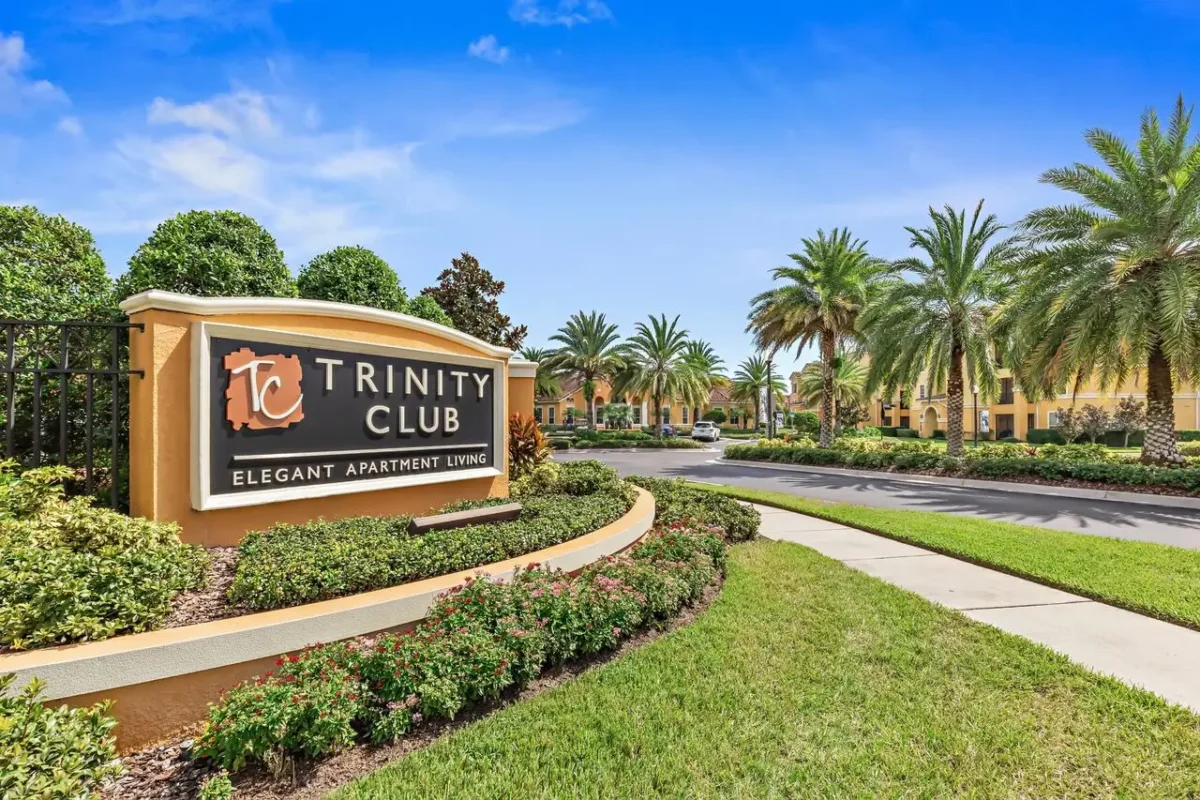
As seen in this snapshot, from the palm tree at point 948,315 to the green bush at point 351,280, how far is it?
1689cm

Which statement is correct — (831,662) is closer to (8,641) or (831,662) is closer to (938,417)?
(8,641)

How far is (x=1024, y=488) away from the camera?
1471cm

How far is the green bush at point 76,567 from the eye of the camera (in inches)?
133

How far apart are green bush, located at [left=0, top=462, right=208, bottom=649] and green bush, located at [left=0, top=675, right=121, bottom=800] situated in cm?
54

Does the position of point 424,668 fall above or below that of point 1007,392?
below

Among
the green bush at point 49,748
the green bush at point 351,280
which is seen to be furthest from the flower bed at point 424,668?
the green bush at point 351,280

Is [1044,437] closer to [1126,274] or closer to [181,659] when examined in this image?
[1126,274]

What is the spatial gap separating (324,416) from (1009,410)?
50590 millimetres

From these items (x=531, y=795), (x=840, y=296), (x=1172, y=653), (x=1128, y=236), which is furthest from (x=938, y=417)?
(x=531, y=795)

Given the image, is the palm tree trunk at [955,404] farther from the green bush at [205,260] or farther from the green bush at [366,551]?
the green bush at [205,260]

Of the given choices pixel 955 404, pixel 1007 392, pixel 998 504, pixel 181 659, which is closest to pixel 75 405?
pixel 181 659

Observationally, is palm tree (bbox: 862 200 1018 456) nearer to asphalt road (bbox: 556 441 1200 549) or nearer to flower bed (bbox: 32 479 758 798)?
asphalt road (bbox: 556 441 1200 549)

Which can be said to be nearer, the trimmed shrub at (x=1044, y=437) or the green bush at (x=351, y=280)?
the green bush at (x=351, y=280)

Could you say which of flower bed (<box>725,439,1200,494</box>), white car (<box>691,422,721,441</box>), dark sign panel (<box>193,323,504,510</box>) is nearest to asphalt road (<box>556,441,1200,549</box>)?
flower bed (<box>725,439,1200,494</box>)
